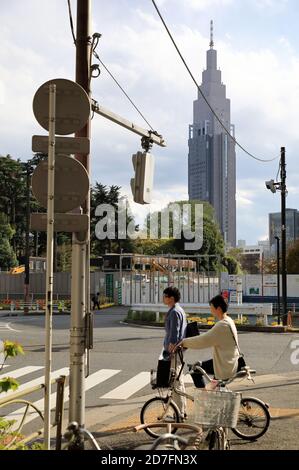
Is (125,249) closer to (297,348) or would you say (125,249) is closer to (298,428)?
(297,348)

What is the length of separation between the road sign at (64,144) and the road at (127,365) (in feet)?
15.2

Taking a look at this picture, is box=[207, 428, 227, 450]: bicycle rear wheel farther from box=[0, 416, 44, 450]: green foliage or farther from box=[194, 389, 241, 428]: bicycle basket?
box=[0, 416, 44, 450]: green foliage

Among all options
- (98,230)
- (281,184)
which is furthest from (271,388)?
(98,230)

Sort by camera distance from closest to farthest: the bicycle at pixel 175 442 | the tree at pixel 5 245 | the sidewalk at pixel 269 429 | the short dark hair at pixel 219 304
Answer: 1. the bicycle at pixel 175 442
2. the short dark hair at pixel 219 304
3. the sidewalk at pixel 269 429
4. the tree at pixel 5 245

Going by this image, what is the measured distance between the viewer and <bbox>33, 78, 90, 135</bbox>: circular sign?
4.73 meters

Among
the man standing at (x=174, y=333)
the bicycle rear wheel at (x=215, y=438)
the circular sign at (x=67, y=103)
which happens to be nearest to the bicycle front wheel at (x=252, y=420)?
the man standing at (x=174, y=333)

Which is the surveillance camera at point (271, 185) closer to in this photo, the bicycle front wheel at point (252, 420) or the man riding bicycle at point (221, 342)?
the bicycle front wheel at point (252, 420)

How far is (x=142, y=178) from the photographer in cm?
704

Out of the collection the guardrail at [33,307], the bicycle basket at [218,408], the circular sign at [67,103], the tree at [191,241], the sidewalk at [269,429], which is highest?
the tree at [191,241]

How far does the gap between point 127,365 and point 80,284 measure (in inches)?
347

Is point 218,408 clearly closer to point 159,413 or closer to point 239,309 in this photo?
point 159,413

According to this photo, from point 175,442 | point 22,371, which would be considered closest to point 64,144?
point 175,442

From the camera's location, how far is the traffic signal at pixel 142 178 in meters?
6.99

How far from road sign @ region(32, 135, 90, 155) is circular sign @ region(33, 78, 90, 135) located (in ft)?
0.26
